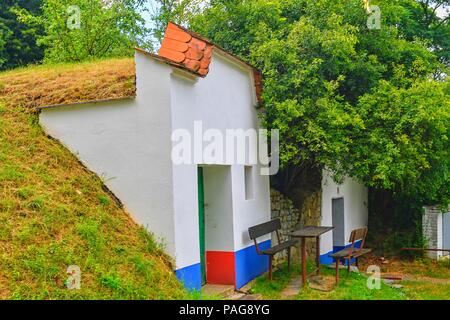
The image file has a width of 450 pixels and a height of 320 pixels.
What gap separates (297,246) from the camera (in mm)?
12336

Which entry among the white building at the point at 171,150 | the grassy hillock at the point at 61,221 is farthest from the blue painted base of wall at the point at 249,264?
the grassy hillock at the point at 61,221

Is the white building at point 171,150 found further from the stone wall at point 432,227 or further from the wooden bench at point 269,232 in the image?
the stone wall at point 432,227

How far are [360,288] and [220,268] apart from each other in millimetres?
2913

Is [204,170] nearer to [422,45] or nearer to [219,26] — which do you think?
[219,26]

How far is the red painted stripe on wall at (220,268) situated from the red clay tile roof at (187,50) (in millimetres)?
3538

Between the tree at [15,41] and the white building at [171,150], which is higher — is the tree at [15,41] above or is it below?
above

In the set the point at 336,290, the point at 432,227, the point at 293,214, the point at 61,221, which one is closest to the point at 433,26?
the point at 432,227

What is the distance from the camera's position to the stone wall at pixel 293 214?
11977 mm

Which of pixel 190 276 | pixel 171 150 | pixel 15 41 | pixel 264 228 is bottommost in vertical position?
pixel 190 276

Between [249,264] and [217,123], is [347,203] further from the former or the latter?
[217,123]

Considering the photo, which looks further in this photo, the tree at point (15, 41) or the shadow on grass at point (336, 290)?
the tree at point (15, 41)

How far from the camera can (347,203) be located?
49.3 ft
